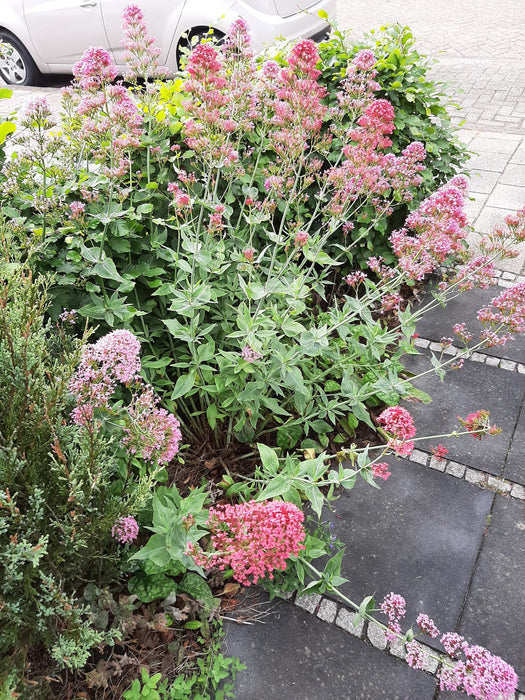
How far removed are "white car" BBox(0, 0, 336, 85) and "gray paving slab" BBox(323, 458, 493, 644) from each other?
6.13 metres

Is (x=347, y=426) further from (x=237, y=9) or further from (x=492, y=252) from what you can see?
(x=237, y=9)

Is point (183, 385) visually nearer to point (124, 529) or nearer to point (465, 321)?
point (124, 529)

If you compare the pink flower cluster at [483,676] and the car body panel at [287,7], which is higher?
the car body panel at [287,7]

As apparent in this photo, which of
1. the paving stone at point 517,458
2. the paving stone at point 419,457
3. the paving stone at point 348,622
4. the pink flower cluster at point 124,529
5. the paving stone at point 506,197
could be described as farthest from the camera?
the paving stone at point 506,197

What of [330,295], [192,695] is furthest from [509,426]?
[192,695]

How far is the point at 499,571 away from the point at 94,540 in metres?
1.73

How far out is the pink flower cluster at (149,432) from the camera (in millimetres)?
1786

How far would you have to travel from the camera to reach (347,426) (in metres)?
2.90

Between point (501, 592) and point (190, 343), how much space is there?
172 cm

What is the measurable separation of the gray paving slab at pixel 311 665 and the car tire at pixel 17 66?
9.36m

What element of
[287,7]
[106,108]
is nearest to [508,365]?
[106,108]

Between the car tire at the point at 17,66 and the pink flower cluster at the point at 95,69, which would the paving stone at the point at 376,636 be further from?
the car tire at the point at 17,66

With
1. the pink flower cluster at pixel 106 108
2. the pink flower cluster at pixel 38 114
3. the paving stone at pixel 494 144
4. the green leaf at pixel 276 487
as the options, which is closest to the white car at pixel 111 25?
the paving stone at pixel 494 144

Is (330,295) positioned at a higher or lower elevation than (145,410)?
lower
